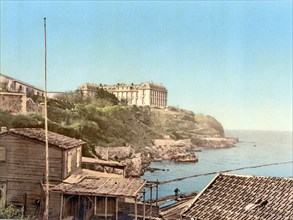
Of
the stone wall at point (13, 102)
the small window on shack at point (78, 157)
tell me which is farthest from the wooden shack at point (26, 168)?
the stone wall at point (13, 102)

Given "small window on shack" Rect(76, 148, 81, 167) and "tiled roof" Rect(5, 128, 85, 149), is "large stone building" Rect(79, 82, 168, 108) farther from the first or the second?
"tiled roof" Rect(5, 128, 85, 149)

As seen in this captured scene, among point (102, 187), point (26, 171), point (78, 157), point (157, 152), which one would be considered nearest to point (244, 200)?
point (102, 187)

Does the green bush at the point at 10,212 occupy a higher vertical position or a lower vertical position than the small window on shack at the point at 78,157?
lower

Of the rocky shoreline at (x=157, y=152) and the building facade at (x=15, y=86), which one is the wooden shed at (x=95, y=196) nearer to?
the building facade at (x=15, y=86)

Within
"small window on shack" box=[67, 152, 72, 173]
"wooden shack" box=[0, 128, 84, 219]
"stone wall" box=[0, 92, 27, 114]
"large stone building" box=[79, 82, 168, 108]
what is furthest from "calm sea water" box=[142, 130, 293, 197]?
"wooden shack" box=[0, 128, 84, 219]

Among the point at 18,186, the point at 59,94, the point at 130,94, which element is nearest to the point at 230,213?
the point at 18,186

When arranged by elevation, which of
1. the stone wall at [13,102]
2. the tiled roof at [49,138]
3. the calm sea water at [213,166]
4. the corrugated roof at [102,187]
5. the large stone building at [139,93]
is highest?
A: the large stone building at [139,93]
